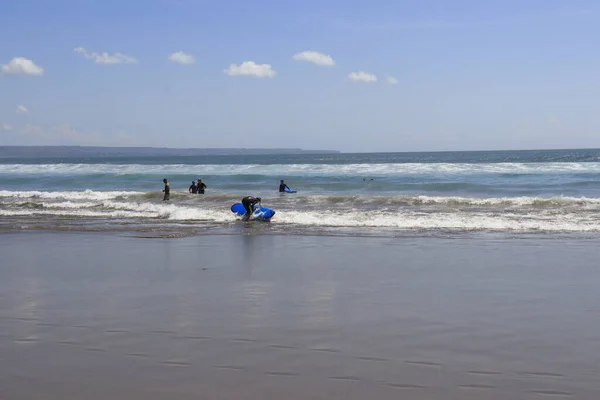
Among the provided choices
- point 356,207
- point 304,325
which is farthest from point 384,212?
point 304,325

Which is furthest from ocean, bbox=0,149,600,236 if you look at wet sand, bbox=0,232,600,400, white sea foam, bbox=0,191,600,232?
Answer: wet sand, bbox=0,232,600,400

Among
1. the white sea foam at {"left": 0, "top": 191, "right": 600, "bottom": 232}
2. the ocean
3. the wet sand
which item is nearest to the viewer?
the wet sand

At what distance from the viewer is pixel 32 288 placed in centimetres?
938

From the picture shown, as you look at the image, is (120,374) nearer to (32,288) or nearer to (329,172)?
(32,288)

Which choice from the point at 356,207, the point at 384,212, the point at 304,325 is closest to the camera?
the point at 304,325

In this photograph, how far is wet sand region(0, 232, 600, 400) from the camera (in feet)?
17.9

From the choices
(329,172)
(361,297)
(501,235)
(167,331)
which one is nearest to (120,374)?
(167,331)

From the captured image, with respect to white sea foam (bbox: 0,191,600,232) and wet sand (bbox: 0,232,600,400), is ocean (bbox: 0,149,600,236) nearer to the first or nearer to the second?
white sea foam (bbox: 0,191,600,232)

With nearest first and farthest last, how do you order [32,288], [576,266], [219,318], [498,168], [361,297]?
[219,318] < [361,297] < [32,288] < [576,266] < [498,168]

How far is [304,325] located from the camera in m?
7.21

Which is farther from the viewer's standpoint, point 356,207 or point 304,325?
point 356,207

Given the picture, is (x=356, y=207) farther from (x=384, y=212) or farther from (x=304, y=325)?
(x=304, y=325)

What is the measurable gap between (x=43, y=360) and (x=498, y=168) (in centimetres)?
4892

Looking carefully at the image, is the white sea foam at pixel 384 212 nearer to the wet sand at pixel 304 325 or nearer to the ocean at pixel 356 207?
the ocean at pixel 356 207
